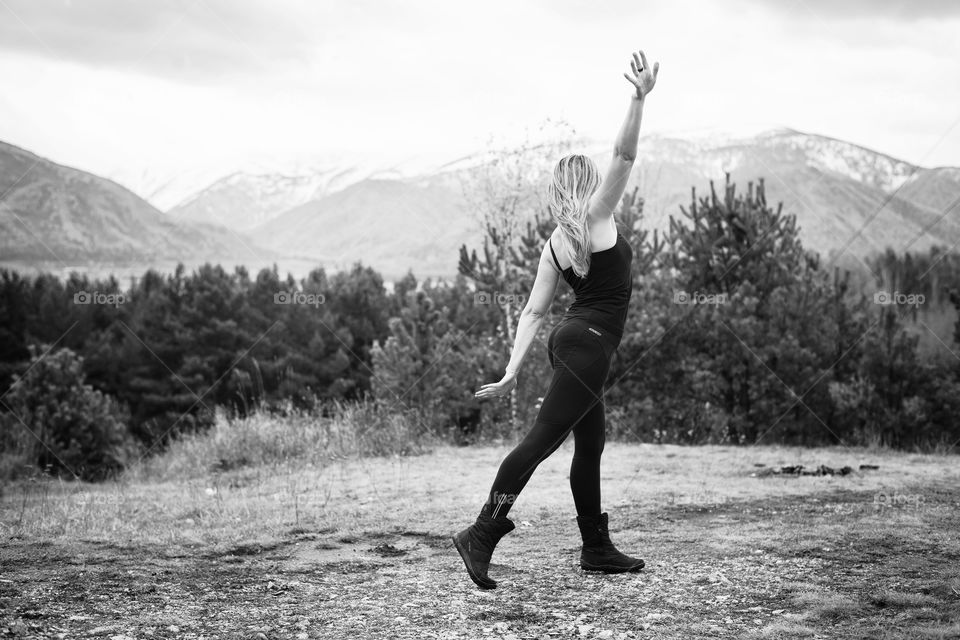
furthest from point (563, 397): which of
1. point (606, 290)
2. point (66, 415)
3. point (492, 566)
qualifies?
point (66, 415)

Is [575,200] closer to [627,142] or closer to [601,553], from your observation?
[627,142]

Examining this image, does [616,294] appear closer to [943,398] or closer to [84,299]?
[943,398]

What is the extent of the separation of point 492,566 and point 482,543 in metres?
0.58

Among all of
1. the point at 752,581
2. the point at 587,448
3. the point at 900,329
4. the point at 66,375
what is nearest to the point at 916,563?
the point at 752,581

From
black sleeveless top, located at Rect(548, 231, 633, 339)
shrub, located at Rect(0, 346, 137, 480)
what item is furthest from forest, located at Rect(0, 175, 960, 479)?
black sleeveless top, located at Rect(548, 231, 633, 339)

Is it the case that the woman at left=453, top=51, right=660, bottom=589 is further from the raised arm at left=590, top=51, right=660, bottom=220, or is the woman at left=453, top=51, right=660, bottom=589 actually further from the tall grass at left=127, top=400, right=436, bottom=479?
the tall grass at left=127, top=400, right=436, bottom=479

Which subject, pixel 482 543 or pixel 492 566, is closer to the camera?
pixel 482 543

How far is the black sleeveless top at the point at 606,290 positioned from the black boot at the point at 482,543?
3.64 ft

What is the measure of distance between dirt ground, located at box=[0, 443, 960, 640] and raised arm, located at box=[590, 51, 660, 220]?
1948mm

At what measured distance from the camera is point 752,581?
4172 mm

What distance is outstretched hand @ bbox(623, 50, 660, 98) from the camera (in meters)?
3.96

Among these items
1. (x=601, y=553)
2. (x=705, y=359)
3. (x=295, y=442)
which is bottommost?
(x=295, y=442)

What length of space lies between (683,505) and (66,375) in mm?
18383

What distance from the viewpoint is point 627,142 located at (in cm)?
391
